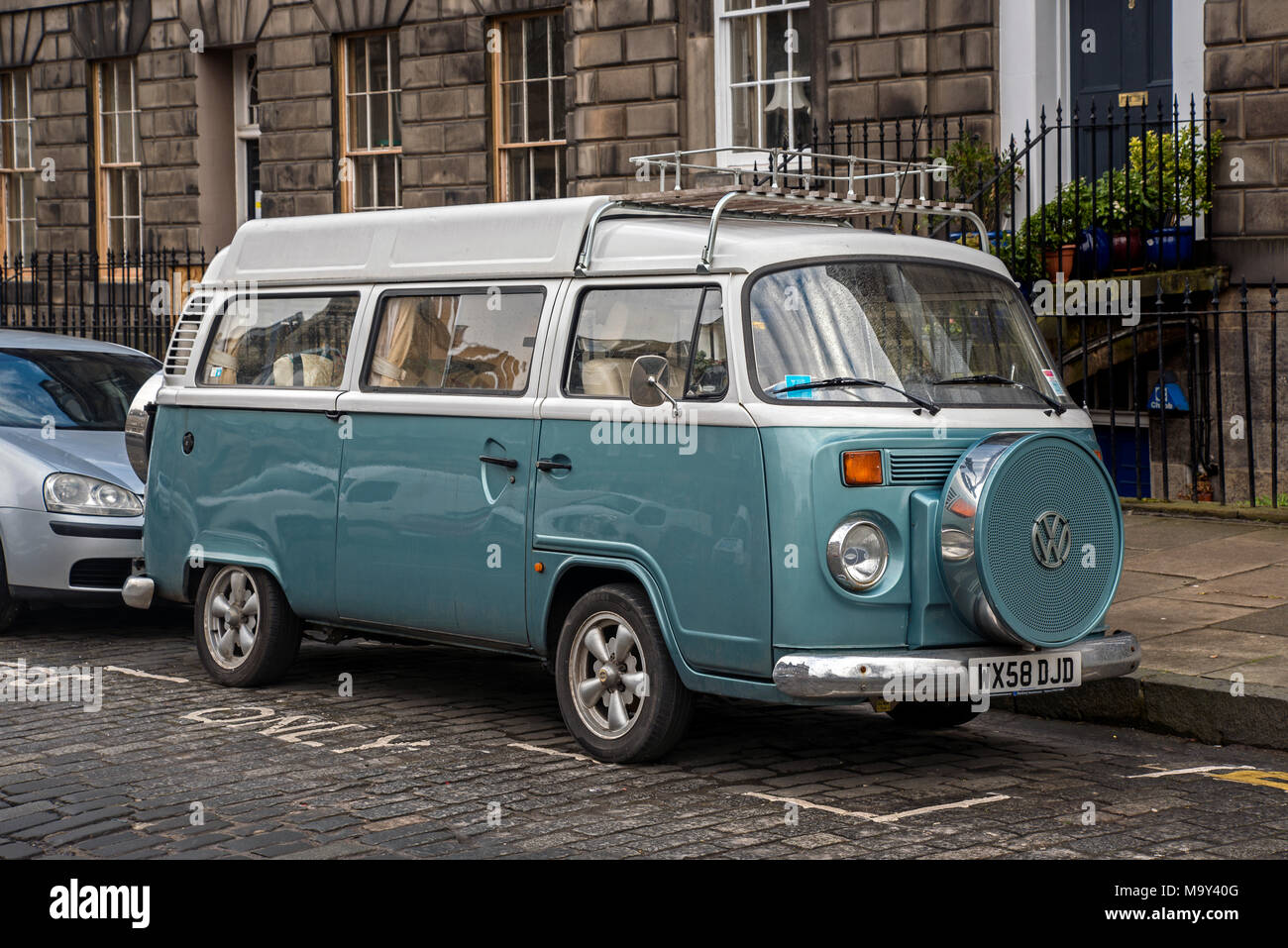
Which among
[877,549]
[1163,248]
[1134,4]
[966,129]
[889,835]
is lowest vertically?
[889,835]

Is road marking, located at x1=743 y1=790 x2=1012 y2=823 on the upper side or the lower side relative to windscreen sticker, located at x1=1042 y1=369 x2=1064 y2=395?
lower

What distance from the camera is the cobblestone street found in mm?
5895

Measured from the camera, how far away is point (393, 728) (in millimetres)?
7801

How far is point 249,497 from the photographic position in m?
8.55

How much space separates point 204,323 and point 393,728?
2.56m

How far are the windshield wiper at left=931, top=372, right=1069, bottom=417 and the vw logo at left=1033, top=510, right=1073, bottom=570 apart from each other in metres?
0.67

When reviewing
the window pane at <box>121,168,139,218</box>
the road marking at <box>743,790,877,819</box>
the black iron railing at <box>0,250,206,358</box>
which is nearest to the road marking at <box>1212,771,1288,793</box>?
the road marking at <box>743,790,877,819</box>

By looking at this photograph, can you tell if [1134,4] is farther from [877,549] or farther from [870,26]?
[877,549]

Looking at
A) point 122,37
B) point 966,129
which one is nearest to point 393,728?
point 966,129

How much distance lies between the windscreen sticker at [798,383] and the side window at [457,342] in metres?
1.34

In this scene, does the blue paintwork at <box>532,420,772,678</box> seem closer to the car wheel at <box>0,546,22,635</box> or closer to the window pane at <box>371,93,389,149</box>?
the car wheel at <box>0,546,22,635</box>

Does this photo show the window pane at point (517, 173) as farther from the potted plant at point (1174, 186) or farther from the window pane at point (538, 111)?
the potted plant at point (1174, 186)

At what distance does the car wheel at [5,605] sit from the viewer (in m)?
10.2

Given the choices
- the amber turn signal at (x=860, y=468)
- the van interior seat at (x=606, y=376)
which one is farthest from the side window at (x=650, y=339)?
the amber turn signal at (x=860, y=468)
